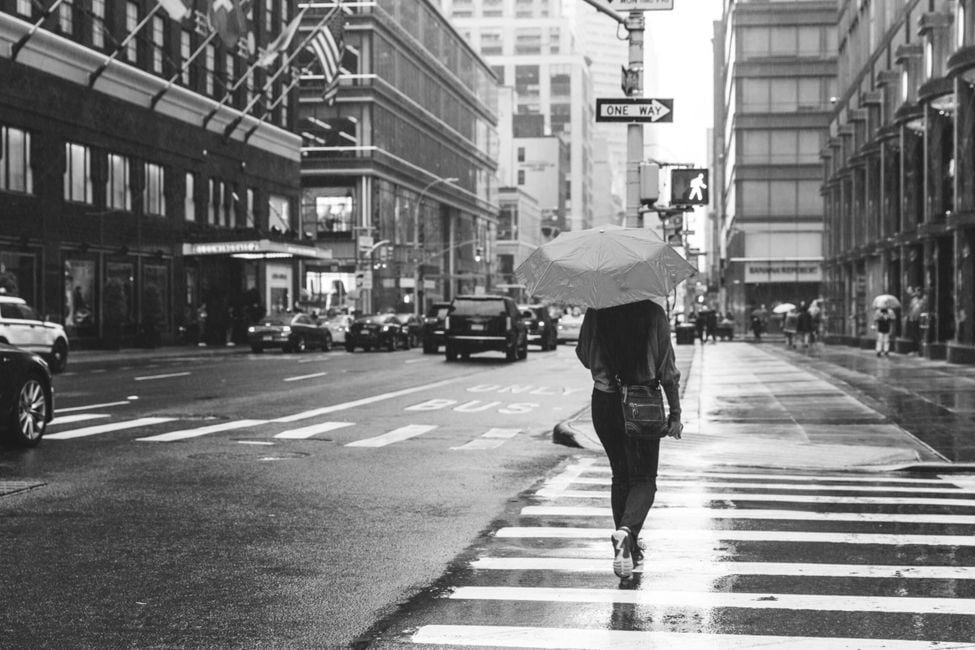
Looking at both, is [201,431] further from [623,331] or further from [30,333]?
[30,333]

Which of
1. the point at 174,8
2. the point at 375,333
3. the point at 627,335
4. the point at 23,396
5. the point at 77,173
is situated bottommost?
the point at 375,333

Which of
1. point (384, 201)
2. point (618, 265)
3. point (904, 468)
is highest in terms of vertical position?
point (384, 201)

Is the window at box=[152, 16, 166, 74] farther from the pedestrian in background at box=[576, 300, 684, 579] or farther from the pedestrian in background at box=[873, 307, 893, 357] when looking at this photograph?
the pedestrian in background at box=[576, 300, 684, 579]

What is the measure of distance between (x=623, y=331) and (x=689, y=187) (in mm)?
12672

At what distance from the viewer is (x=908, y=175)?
37.6 meters

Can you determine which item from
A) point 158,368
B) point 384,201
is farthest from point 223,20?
point 384,201

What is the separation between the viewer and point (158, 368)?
105 feet

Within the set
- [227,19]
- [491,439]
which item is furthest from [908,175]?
[491,439]

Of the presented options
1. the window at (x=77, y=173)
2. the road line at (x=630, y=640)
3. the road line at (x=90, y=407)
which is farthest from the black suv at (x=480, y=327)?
the road line at (x=630, y=640)

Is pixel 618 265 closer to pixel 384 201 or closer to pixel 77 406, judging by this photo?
pixel 77 406

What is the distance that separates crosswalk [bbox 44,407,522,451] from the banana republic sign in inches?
2746

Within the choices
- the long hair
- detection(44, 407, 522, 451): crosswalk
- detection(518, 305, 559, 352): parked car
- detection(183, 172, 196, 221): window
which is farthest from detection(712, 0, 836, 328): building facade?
the long hair

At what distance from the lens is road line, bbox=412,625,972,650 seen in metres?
5.83

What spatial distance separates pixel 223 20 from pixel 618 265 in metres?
37.0
